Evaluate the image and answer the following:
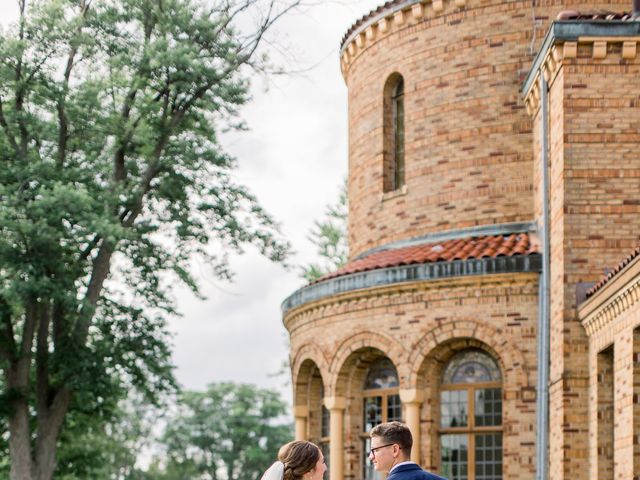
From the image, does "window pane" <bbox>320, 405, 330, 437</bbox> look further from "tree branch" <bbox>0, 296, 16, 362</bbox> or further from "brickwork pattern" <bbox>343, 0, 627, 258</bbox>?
"tree branch" <bbox>0, 296, 16, 362</bbox>

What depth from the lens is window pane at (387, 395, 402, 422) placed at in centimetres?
2156

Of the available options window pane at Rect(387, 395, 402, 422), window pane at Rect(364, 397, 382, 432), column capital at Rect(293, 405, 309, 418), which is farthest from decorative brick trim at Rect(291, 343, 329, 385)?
window pane at Rect(387, 395, 402, 422)

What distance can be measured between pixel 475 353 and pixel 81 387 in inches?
313

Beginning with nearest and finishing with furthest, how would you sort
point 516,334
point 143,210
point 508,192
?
point 516,334, point 508,192, point 143,210

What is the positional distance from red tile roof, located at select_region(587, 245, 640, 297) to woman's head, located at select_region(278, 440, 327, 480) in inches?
336

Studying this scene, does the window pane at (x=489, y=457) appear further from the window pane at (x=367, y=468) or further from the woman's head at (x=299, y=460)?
the woman's head at (x=299, y=460)

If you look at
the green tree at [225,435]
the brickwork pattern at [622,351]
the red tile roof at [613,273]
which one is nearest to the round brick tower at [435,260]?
the red tile roof at [613,273]

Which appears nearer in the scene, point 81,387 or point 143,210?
point 81,387

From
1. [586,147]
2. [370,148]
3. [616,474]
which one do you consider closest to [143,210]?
[370,148]

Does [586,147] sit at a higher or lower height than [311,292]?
higher

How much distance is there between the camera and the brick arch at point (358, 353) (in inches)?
821

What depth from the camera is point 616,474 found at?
16531mm

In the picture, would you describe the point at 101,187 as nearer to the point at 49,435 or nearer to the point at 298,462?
the point at 49,435

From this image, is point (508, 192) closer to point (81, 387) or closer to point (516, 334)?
point (516, 334)
